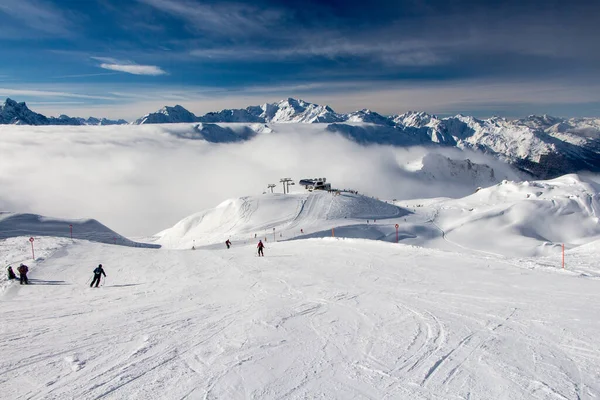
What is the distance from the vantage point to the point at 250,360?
25.7ft

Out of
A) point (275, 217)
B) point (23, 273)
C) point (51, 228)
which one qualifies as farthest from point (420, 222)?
point (23, 273)

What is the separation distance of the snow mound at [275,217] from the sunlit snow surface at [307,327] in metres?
29.6

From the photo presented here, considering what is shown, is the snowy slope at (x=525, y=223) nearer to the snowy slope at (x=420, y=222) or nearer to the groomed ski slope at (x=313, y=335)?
the snowy slope at (x=420, y=222)

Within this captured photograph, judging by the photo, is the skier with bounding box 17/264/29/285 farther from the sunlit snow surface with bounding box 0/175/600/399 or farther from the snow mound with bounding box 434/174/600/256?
the snow mound with bounding box 434/174/600/256

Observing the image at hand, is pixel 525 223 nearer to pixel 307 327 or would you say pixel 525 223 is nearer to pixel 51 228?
pixel 307 327

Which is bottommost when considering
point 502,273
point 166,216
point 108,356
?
point 166,216

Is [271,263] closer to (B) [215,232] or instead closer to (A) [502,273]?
(A) [502,273]

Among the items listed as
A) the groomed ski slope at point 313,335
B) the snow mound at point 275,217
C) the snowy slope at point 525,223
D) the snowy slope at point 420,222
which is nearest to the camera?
the groomed ski slope at point 313,335

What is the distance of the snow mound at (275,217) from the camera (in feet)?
179

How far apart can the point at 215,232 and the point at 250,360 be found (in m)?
53.5

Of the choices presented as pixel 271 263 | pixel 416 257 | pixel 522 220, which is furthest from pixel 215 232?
pixel 522 220

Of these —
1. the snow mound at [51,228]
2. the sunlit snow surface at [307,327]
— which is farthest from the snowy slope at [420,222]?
the sunlit snow surface at [307,327]

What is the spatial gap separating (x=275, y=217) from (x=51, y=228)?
99.4 feet

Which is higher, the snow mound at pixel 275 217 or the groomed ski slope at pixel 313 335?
the groomed ski slope at pixel 313 335
